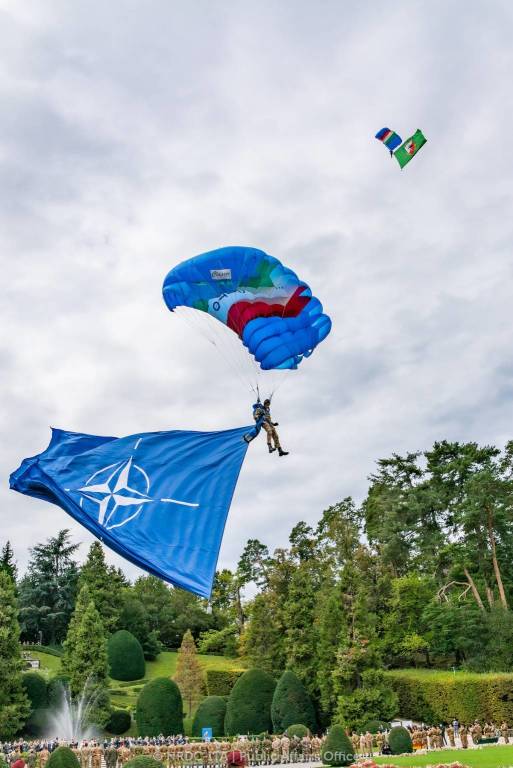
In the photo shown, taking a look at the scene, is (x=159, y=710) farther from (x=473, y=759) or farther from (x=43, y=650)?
(x=43, y=650)

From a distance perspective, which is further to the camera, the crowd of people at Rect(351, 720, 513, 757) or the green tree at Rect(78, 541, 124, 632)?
the green tree at Rect(78, 541, 124, 632)

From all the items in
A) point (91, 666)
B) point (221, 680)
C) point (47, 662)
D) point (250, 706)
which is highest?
point (47, 662)

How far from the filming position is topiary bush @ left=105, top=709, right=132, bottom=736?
44.6 meters

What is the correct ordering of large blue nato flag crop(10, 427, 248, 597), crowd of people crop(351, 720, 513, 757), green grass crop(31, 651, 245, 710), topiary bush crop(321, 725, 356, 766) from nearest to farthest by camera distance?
1. large blue nato flag crop(10, 427, 248, 597)
2. topiary bush crop(321, 725, 356, 766)
3. crowd of people crop(351, 720, 513, 757)
4. green grass crop(31, 651, 245, 710)

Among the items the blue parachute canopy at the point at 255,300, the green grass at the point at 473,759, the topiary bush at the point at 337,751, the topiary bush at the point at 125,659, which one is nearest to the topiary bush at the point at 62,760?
the green grass at the point at 473,759

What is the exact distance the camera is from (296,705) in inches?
1515

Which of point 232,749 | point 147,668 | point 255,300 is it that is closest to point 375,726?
point 232,749

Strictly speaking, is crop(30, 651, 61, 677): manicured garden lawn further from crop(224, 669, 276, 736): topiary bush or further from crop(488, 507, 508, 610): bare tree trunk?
crop(488, 507, 508, 610): bare tree trunk

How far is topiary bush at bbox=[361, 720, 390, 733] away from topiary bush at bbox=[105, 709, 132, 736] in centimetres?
1459

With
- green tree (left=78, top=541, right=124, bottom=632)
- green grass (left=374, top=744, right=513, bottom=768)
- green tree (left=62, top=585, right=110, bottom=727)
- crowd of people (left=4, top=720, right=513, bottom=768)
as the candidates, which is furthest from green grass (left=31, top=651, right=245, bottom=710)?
green grass (left=374, top=744, right=513, bottom=768)

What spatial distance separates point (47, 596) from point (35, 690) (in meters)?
26.1

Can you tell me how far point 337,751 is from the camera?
2656cm

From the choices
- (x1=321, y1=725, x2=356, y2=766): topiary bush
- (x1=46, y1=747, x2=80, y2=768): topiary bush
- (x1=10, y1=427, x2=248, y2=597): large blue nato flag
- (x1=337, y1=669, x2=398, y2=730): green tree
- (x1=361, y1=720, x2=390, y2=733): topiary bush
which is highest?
(x1=10, y1=427, x2=248, y2=597): large blue nato flag

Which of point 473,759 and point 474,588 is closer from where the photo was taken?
point 473,759
